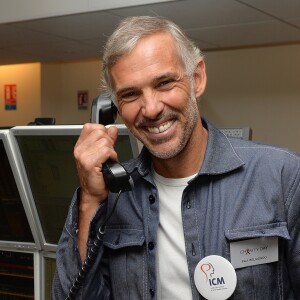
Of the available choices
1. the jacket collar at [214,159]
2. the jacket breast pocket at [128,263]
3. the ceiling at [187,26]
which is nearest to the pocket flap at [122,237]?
the jacket breast pocket at [128,263]

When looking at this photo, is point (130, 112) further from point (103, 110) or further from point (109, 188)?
point (103, 110)

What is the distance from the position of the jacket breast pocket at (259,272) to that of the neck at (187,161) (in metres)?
0.17

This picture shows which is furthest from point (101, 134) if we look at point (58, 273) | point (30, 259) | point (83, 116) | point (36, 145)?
point (83, 116)

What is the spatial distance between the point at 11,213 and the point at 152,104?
1.02 metres

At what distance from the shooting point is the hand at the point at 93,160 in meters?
1.19

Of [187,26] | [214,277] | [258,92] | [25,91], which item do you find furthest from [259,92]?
[214,277]

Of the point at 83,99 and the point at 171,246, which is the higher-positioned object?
the point at 83,99

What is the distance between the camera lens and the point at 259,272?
1.10 meters

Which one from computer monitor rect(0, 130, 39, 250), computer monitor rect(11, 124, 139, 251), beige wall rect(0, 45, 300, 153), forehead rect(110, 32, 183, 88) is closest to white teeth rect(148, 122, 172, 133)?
forehead rect(110, 32, 183, 88)

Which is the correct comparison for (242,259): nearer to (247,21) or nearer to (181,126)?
(181,126)

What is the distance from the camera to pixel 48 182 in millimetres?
1837

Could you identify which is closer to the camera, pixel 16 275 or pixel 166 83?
pixel 166 83

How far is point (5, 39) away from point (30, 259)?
2235 millimetres

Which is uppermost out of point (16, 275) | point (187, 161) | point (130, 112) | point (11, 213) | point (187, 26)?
point (187, 26)
